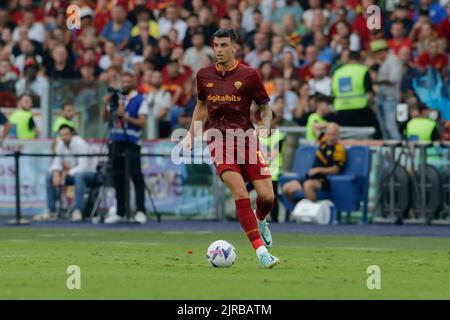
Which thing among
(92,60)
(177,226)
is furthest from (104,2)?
(177,226)

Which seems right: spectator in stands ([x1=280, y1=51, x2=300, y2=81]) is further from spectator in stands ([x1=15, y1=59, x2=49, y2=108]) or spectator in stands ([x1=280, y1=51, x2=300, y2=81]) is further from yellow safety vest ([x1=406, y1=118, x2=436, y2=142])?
spectator in stands ([x1=15, y1=59, x2=49, y2=108])

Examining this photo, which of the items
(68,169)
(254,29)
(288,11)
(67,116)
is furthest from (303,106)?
(68,169)

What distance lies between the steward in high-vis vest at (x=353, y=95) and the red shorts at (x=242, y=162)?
10434 millimetres

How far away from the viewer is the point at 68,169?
1076 inches

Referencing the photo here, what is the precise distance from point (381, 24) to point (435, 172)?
14.7 ft

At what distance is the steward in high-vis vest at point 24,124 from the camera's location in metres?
28.3

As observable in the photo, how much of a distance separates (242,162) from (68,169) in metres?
11.7

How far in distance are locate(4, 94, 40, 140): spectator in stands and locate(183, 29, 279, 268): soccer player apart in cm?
1250

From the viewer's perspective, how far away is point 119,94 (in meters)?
25.8

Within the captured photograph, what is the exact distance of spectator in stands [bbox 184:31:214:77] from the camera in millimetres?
29797

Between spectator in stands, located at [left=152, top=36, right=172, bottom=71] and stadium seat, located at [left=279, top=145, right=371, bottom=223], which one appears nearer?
stadium seat, located at [left=279, top=145, right=371, bottom=223]

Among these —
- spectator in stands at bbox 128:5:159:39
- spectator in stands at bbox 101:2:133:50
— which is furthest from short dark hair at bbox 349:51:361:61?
spectator in stands at bbox 101:2:133:50

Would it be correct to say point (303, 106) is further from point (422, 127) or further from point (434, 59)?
point (422, 127)

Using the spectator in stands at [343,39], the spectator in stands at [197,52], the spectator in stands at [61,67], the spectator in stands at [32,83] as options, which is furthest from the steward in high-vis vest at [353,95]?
the spectator in stands at [61,67]
